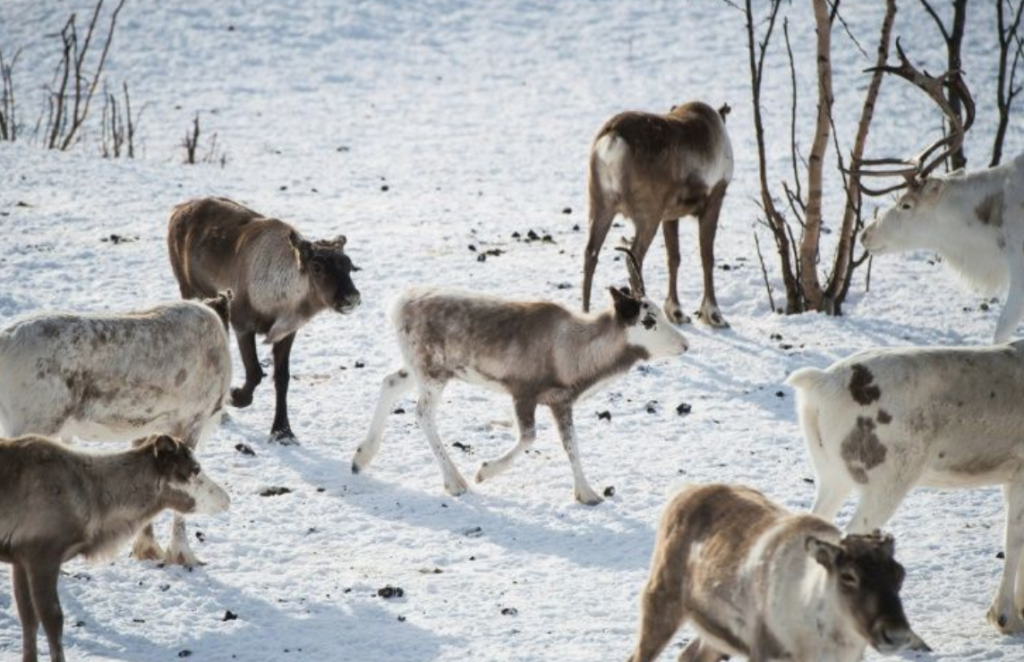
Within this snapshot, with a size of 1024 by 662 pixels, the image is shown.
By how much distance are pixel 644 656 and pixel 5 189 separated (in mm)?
10032

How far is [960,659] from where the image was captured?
5270 mm

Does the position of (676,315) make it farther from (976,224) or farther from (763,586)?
(763,586)

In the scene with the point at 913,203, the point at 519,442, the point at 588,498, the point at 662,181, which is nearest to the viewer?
the point at 588,498

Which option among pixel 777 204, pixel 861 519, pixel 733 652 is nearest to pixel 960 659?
pixel 861 519

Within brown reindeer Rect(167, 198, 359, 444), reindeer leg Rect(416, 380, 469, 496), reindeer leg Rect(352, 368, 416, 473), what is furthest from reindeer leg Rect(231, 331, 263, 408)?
reindeer leg Rect(416, 380, 469, 496)

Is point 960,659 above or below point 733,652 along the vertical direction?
below

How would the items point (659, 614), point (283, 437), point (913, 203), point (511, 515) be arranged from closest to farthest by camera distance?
point (659, 614) < point (511, 515) < point (283, 437) < point (913, 203)

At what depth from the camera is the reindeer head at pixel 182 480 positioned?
571 centimetres

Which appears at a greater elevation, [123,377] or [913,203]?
[913,203]

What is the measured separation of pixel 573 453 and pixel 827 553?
3.20 metres

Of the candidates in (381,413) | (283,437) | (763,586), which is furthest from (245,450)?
(763,586)

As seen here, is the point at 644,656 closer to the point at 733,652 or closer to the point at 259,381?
the point at 733,652

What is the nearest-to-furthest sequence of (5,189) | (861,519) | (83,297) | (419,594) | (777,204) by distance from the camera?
(861,519)
(419,594)
(83,297)
(5,189)
(777,204)

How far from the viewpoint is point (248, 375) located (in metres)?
8.48
